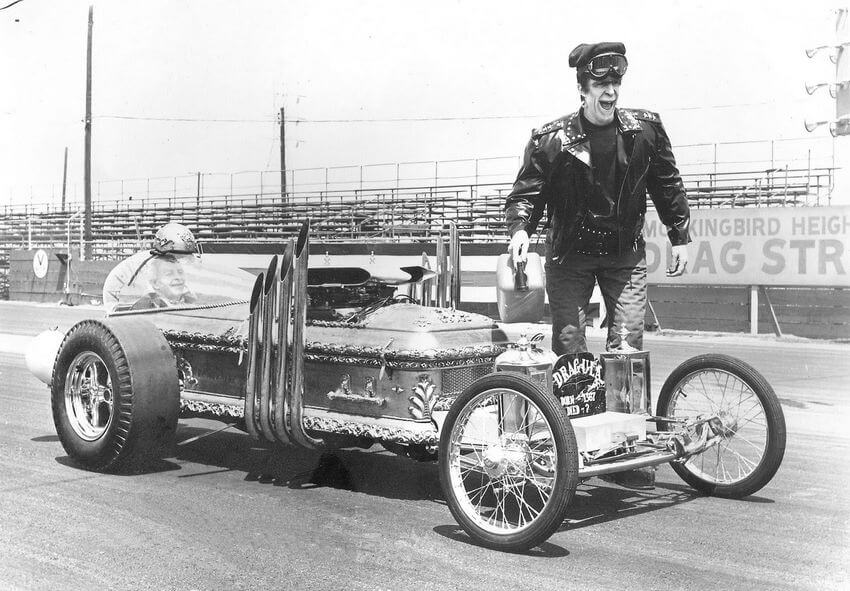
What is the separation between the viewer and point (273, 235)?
2894 cm

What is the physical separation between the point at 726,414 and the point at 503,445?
141 cm

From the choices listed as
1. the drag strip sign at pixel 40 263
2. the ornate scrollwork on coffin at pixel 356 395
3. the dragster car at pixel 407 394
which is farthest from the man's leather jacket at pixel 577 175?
the drag strip sign at pixel 40 263

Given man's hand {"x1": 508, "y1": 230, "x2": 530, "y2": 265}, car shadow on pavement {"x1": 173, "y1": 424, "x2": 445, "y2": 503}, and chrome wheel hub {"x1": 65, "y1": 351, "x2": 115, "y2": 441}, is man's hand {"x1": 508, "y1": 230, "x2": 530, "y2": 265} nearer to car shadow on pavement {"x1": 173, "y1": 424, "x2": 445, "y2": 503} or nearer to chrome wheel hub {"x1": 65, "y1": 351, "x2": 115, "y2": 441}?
car shadow on pavement {"x1": 173, "y1": 424, "x2": 445, "y2": 503}

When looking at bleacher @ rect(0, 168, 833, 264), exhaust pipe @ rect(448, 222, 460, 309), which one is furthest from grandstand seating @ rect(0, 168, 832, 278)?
exhaust pipe @ rect(448, 222, 460, 309)

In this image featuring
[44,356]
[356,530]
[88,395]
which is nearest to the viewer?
[356,530]

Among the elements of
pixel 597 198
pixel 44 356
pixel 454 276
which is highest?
pixel 597 198

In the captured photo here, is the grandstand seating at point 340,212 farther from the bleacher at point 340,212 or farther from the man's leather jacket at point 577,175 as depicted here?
the man's leather jacket at point 577,175

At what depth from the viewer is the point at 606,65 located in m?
4.93

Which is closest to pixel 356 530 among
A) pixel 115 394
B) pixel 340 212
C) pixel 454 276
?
pixel 115 394

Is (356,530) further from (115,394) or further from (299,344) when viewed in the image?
(115,394)

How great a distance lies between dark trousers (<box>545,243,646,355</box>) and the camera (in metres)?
5.32

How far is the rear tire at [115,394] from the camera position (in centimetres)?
545

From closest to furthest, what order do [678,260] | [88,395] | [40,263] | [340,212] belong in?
[678,260]
[88,395]
[340,212]
[40,263]

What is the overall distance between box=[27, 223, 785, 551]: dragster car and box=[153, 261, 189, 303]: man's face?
0.15m
